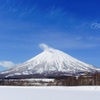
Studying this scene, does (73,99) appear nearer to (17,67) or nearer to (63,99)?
(63,99)

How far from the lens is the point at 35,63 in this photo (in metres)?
200

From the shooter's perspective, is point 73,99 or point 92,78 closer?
point 73,99

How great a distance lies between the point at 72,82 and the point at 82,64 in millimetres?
130418

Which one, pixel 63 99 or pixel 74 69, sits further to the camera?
pixel 74 69

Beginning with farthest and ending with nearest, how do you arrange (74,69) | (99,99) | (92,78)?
(74,69) < (92,78) < (99,99)

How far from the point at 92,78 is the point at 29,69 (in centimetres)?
13244

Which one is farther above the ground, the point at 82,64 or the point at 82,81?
the point at 82,64

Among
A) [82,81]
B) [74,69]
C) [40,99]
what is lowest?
[40,99]

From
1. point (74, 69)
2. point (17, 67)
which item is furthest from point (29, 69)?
point (74, 69)

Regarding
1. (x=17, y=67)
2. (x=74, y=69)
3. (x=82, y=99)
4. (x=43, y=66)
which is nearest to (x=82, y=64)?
(x=74, y=69)

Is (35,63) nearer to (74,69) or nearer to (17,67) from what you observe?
(17,67)

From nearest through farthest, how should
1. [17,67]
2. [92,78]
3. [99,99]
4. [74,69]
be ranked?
[99,99], [92,78], [74,69], [17,67]

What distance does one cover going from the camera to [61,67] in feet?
625

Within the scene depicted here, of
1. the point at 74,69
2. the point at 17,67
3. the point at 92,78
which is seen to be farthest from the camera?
the point at 17,67
